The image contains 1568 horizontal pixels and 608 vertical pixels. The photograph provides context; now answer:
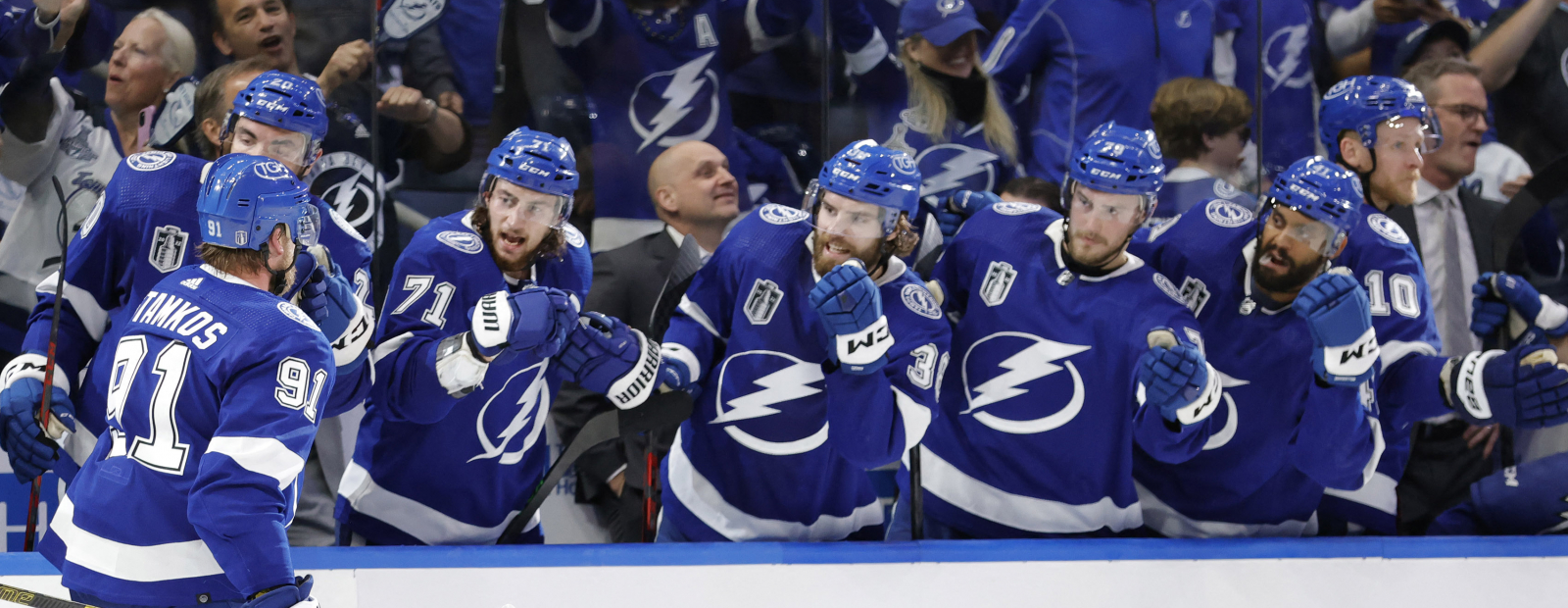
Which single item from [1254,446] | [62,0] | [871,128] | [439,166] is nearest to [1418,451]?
[1254,446]

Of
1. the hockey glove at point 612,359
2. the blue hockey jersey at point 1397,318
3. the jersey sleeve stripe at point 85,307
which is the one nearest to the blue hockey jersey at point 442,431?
the hockey glove at point 612,359

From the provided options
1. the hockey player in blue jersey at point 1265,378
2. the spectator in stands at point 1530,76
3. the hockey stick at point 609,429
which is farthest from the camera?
the spectator in stands at point 1530,76

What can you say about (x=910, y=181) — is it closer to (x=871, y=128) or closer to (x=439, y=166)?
(x=871, y=128)

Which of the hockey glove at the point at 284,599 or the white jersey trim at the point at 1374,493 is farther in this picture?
the white jersey trim at the point at 1374,493

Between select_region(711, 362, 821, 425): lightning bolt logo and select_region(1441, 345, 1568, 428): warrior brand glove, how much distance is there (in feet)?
5.37

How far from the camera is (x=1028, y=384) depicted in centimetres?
312

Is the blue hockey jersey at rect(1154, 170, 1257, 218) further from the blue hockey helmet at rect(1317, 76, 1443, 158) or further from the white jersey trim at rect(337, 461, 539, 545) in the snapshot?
the white jersey trim at rect(337, 461, 539, 545)

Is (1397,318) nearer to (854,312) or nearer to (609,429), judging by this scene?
(854,312)

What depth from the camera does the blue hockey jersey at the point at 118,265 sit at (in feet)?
8.75

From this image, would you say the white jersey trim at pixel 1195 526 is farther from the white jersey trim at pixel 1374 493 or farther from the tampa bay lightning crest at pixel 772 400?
the tampa bay lightning crest at pixel 772 400

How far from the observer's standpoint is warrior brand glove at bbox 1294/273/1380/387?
2.90 metres

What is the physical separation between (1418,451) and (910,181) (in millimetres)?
2374

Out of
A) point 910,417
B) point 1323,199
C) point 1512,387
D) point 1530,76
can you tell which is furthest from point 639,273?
point 1530,76

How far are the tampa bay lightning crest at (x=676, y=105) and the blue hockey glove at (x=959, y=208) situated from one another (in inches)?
37.8
